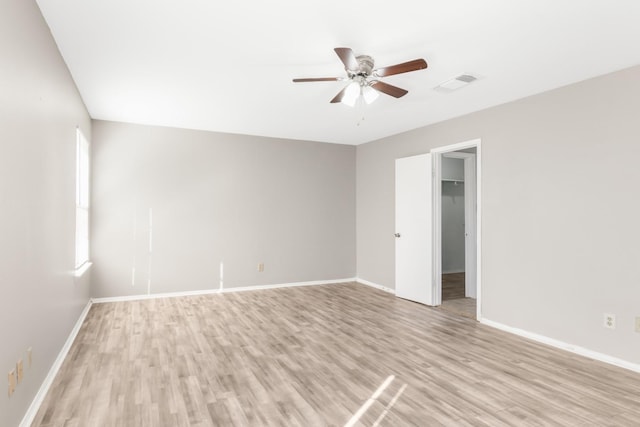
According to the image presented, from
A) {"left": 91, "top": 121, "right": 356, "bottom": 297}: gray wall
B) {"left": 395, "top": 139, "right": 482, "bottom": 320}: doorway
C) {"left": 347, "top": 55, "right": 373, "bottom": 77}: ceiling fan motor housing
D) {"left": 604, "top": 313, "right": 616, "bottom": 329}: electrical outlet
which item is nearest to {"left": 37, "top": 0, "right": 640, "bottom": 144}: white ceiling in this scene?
{"left": 347, "top": 55, "right": 373, "bottom": 77}: ceiling fan motor housing

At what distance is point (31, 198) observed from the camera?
7.29 feet

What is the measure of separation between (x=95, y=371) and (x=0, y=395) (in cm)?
124

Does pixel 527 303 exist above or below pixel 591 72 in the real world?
below

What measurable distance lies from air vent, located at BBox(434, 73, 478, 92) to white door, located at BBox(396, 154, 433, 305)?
152 cm

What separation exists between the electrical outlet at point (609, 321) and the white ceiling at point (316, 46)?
207cm

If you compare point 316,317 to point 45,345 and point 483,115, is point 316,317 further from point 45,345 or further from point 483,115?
point 483,115

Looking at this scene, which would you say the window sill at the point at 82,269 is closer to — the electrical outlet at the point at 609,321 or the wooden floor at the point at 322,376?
the wooden floor at the point at 322,376

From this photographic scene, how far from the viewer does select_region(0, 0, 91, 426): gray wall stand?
1.83m

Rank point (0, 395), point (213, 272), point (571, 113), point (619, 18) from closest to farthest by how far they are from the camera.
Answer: point (0, 395), point (619, 18), point (571, 113), point (213, 272)

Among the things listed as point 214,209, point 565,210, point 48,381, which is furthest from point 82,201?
point 565,210

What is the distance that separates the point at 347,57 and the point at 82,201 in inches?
144

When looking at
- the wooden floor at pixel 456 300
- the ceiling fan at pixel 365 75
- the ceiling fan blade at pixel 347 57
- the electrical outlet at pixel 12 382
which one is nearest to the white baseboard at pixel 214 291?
the wooden floor at pixel 456 300

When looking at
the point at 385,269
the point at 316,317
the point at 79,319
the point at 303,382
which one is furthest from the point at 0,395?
the point at 385,269

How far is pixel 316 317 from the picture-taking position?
4.45 metres
